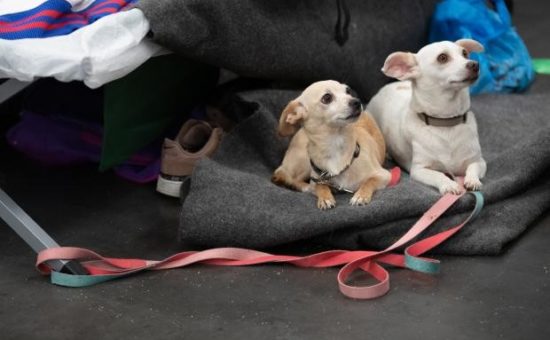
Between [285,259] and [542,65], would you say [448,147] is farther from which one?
[542,65]

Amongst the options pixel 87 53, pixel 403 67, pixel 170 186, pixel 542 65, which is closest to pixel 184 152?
pixel 170 186

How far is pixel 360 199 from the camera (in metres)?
2.31

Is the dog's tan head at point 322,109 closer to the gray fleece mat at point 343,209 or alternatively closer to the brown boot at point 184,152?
the gray fleece mat at point 343,209

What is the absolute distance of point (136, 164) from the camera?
288 centimetres

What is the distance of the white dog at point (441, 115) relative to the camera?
2.40 m

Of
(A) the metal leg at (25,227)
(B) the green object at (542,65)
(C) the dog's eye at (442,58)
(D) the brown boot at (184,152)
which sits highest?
(C) the dog's eye at (442,58)

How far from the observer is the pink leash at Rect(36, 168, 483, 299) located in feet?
7.06

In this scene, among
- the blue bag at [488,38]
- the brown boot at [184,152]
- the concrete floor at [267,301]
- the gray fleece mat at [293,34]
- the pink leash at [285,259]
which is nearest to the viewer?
the concrete floor at [267,301]

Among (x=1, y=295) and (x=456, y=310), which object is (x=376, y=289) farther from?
(x=1, y=295)

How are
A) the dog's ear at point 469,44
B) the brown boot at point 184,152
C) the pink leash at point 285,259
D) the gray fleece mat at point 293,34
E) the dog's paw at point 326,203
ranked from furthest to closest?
1. the brown boot at point 184,152
2. the dog's ear at point 469,44
3. the gray fleece mat at point 293,34
4. the dog's paw at point 326,203
5. the pink leash at point 285,259

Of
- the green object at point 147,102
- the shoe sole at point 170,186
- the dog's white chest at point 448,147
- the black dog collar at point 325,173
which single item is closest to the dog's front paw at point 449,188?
the dog's white chest at point 448,147

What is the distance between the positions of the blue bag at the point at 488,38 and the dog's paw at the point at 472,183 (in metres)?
0.96

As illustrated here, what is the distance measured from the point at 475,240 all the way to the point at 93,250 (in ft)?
3.29

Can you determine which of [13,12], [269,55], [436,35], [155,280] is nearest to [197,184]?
[155,280]
